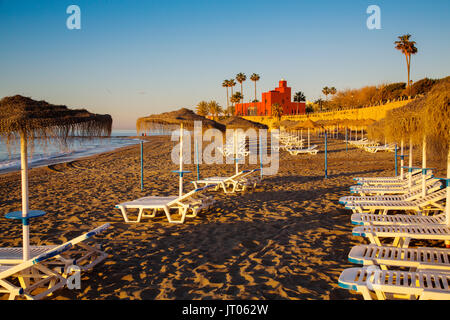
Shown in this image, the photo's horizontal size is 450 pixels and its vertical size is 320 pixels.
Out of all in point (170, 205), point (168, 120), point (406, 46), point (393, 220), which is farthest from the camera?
point (406, 46)

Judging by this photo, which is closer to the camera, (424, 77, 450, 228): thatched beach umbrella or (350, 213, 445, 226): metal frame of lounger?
(424, 77, 450, 228): thatched beach umbrella

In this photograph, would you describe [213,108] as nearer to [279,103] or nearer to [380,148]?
[279,103]

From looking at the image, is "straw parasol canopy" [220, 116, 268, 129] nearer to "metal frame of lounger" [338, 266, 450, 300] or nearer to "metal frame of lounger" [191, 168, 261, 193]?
"metal frame of lounger" [191, 168, 261, 193]

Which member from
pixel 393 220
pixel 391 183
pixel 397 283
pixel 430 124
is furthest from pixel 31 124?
pixel 391 183

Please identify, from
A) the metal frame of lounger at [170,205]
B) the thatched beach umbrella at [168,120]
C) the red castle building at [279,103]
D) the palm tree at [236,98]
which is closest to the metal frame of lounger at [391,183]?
the metal frame of lounger at [170,205]

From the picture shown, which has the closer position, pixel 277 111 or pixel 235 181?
pixel 235 181

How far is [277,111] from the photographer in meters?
59.5

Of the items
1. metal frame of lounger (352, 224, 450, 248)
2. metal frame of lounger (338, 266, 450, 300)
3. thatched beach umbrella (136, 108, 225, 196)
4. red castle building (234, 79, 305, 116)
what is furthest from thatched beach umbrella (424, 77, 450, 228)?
red castle building (234, 79, 305, 116)

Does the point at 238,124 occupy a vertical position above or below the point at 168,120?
above

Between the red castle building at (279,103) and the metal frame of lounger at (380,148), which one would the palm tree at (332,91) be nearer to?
the red castle building at (279,103)

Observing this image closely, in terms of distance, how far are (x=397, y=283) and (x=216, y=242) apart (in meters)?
2.59

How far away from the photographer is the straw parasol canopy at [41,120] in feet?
9.86

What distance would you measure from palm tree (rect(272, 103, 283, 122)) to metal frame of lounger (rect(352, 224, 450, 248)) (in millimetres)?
55538

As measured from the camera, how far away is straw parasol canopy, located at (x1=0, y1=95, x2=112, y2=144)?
3006mm
